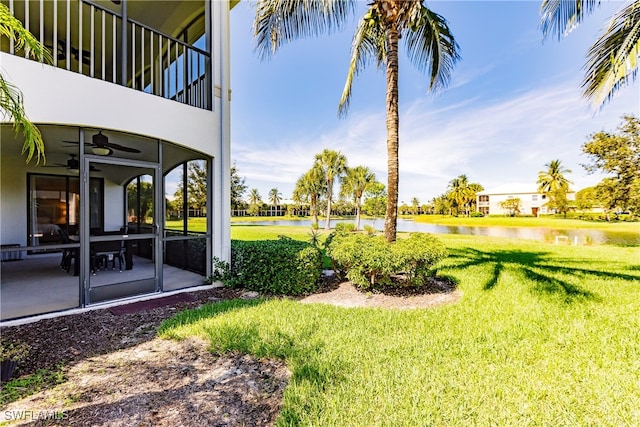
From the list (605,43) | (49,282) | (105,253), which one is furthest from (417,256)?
(49,282)

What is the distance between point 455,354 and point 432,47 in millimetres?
7383

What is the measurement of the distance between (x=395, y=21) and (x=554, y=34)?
2.92 meters

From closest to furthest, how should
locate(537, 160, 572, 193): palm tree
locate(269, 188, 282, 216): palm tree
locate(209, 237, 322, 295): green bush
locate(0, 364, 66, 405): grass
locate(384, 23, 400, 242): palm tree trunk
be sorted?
locate(0, 364, 66, 405): grass < locate(209, 237, 322, 295): green bush < locate(384, 23, 400, 242): palm tree trunk < locate(537, 160, 572, 193): palm tree < locate(269, 188, 282, 216): palm tree

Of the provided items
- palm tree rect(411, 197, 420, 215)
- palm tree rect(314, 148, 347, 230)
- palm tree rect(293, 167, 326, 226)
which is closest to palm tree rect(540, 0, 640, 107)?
palm tree rect(314, 148, 347, 230)

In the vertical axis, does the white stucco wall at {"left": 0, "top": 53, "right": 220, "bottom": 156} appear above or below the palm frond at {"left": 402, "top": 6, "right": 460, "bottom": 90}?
below

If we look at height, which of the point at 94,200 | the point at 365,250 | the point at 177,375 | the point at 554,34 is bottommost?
the point at 177,375

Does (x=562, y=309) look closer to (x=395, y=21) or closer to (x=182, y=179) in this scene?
(x=395, y=21)

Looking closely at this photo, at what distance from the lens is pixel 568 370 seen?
2834mm

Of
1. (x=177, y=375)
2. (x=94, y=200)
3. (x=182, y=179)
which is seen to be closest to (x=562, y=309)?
(x=177, y=375)

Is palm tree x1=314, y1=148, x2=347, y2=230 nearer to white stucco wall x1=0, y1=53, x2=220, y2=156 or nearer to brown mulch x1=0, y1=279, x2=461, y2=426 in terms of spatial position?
white stucco wall x1=0, y1=53, x2=220, y2=156

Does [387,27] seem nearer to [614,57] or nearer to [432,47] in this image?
[432,47]

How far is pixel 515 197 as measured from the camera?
66.1m

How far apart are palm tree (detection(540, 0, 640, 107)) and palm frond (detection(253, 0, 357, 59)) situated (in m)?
3.93

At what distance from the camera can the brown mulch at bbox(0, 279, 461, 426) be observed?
225 cm
